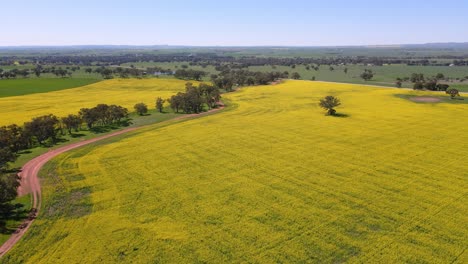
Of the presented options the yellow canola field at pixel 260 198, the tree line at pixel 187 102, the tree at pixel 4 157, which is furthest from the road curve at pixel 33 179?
the tree line at pixel 187 102

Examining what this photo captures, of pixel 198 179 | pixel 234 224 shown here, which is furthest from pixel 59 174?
pixel 234 224

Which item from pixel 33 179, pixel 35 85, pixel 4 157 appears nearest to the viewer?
pixel 33 179

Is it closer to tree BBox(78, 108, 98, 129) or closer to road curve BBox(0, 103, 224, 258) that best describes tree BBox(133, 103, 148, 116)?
tree BBox(78, 108, 98, 129)

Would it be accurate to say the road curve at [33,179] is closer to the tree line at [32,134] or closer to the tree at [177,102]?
the tree line at [32,134]

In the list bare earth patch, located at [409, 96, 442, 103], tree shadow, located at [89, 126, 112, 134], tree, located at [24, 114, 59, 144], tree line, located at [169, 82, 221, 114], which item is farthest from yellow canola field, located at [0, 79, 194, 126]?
bare earth patch, located at [409, 96, 442, 103]

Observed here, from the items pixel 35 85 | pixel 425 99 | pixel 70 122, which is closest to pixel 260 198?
pixel 70 122

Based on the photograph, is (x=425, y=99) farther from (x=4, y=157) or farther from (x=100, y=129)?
(x=4, y=157)

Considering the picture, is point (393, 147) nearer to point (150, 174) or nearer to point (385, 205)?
point (385, 205)
